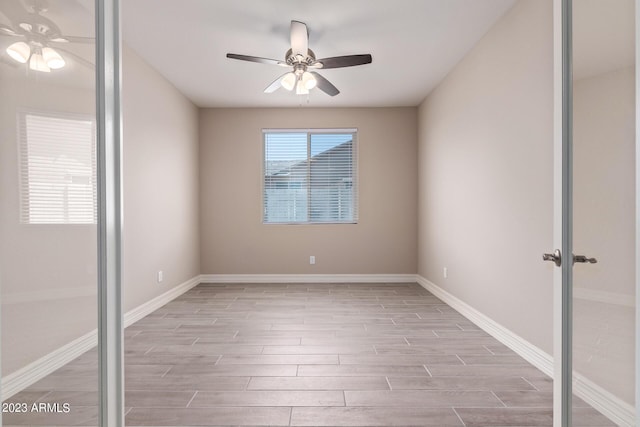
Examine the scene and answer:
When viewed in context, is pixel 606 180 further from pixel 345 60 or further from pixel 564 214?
pixel 345 60

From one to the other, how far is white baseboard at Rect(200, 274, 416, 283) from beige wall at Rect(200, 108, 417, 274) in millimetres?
73

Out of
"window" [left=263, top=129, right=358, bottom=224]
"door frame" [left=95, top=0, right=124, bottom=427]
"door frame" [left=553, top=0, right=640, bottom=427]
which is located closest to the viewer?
"door frame" [left=95, top=0, right=124, bottom=427]

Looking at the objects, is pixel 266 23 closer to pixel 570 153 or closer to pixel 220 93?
pixel 220 93

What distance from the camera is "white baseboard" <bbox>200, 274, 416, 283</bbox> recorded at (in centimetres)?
565

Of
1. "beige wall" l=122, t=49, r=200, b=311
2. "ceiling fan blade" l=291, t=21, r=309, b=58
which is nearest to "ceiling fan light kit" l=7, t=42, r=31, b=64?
"ceiling fan blade" l=291, t=21, r=309, b=58

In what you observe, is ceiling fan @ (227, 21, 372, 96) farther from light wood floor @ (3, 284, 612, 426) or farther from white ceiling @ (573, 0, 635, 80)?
light wood floor @ (3, 284, 612, 426)

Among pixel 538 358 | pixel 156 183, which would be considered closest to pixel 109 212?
pixel 538 358

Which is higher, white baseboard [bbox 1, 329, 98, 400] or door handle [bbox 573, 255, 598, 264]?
door handle [bbox 573, 255, 598, 264]

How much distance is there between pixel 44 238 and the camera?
3.66 feet

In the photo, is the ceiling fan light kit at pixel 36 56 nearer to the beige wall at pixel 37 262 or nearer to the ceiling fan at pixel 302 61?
the beige wall at pixel 37 262

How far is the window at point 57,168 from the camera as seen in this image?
3.58 ft

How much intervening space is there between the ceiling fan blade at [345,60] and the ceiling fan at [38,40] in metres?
2.28

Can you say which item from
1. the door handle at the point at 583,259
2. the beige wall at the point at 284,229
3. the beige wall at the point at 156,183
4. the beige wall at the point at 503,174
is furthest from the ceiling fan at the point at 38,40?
the beige wall at the point at 284,229

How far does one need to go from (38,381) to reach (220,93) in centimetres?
449
